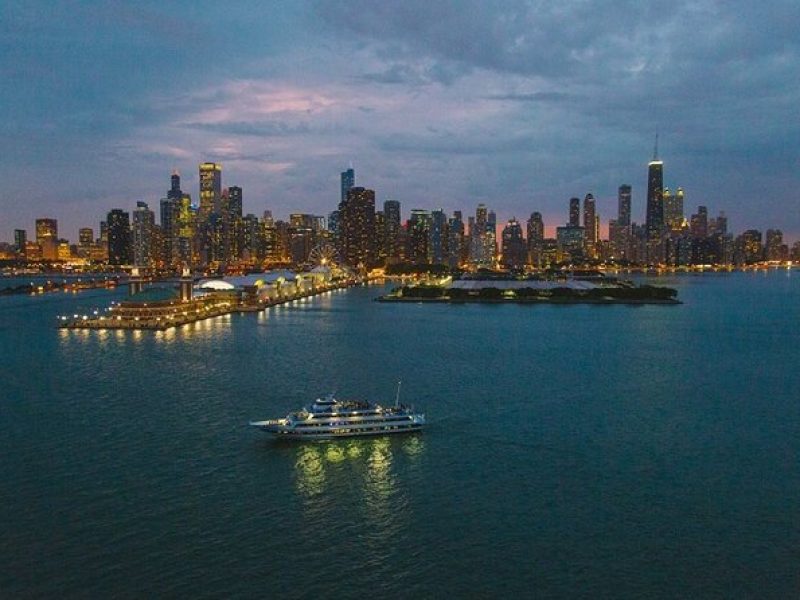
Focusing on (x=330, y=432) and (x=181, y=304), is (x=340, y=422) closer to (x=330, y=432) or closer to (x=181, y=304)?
(x=330, y=432)

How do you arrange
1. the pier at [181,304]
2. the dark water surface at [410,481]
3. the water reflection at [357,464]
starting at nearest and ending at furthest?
the dark water surface at [410,481] → the water reflection at [357,464] → the pier at [181,304]

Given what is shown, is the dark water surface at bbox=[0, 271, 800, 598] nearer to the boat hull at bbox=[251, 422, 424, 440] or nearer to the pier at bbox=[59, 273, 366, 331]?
the boat hull at bbox=[251, 422, 424, 440]

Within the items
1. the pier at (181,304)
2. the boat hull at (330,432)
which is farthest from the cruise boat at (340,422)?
the pier at (181,304)

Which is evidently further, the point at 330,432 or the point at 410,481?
the point at 330,432

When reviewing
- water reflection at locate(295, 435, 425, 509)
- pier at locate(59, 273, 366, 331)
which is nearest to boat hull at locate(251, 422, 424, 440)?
water reflection at locate(295, 435, 425, 509)

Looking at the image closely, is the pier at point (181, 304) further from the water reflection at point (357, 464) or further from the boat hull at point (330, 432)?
the water reflection at point (357, 464)

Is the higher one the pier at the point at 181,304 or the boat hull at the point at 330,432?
the pier at the point at 181,304

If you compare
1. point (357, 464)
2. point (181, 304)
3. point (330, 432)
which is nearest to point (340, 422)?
point (330, 432)
